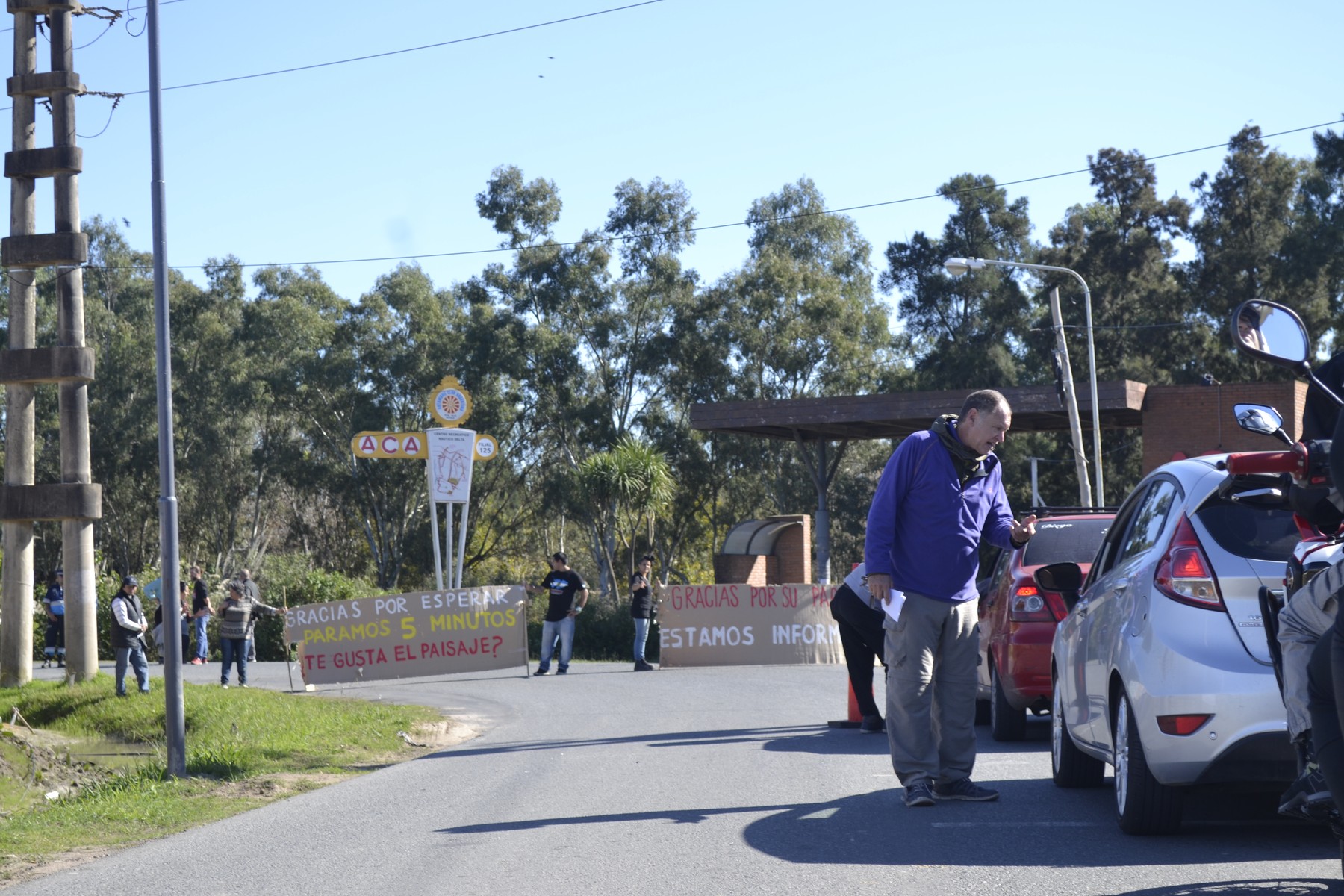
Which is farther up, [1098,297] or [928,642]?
[1098,297]

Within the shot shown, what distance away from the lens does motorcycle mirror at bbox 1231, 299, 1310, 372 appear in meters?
4.78

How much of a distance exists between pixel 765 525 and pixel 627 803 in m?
26.9

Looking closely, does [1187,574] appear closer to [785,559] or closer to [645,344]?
[785,559]

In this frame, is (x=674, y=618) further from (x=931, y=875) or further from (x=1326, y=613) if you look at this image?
(x=1326, y=613)

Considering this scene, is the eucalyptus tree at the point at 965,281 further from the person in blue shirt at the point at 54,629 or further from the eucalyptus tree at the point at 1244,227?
the person in blue shirt at the point at 54,629

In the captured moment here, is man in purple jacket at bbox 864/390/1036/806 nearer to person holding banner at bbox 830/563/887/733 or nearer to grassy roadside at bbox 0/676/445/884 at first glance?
person holding banner at bbox 830/563/887/733

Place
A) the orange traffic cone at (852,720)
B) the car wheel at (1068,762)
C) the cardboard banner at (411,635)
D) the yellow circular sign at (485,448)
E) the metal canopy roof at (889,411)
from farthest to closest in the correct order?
1. the metal canopy roof at (889,411)
2. the yellow circular sign at (485,448)
3. the cardboard banner at (411,635)
4. the orange traffic cone at (852,720)
5. the car wheel at (1068,762)

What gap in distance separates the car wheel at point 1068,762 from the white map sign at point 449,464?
18076 mm

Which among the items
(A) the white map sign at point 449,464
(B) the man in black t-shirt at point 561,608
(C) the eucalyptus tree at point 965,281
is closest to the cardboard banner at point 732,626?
(B) the man in black t-shirt at point 561,608

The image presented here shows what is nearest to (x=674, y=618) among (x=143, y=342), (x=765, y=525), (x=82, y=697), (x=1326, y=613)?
(x=82, y=697)

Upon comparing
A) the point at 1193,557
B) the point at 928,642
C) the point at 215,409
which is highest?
the point at 215,409

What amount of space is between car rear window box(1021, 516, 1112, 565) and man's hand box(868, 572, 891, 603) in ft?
11.8

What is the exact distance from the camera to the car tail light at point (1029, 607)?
9805 millimetres

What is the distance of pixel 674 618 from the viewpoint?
76.8ft
